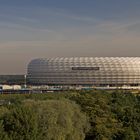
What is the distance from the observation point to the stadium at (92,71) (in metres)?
153

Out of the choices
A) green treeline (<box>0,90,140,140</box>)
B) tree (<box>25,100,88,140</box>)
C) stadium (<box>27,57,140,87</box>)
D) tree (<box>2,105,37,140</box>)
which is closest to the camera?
tree (<box>2,105,37,140</box>)

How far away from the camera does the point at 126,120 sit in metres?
52.8

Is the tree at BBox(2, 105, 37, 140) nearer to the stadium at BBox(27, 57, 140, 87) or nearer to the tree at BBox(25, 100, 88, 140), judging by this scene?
the tree at BBox(25, 100, 88, 140)

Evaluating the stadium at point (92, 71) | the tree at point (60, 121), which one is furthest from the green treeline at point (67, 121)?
the stadium at point (92, 71)

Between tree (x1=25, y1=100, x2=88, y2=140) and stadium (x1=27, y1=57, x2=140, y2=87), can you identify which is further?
stadium (x1=27, y1=57, x2=140, y2=87)

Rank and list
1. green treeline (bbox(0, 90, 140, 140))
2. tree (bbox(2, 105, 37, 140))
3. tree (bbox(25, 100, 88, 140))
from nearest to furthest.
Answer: tree (bbox(2, 105, 37, 140)) < green treeline (bbox(0, 90, 140, 140)) < tree (bbox(25, 100, 88, 140))

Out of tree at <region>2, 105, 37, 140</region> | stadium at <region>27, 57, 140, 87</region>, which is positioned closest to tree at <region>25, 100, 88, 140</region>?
tree at <region>2, 105, 37, 140</region>

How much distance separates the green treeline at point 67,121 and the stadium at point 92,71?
312ft

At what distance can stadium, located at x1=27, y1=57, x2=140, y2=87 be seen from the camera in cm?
15300

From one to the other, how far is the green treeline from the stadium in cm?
9495

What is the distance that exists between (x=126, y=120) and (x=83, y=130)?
39.7 ft

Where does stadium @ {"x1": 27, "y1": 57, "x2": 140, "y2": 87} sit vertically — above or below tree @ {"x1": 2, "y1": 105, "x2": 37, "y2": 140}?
above

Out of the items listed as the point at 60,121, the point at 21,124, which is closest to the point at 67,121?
the point at 60,121

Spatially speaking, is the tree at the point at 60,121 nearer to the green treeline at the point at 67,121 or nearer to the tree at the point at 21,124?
the green treeline at the point at 67,121
